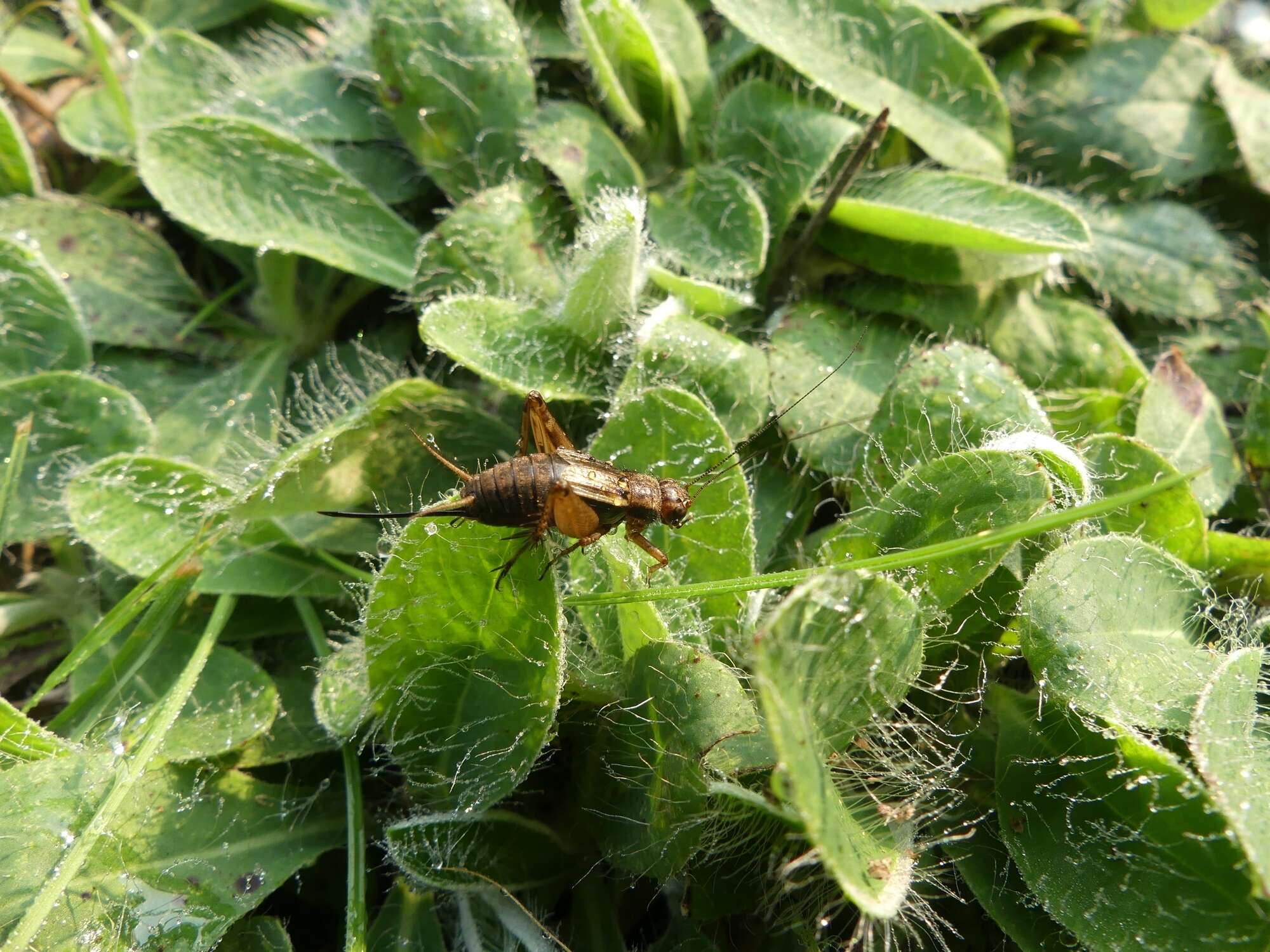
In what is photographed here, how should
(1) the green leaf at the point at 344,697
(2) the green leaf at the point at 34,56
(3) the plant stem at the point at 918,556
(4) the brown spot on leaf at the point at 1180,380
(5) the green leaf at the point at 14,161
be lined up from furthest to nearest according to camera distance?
(2) the green leaf at the point at 34,56 < (5) the green leaf at the point at 14,161 < (4) the brown spot on leaf at the point at 1180,380 < (1) the green leaf at the point at 344,697 < (3) the plant stem at the point at 918,556

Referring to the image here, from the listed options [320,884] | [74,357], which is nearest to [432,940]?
[320,884]

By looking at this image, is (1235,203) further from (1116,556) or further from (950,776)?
(950,776)

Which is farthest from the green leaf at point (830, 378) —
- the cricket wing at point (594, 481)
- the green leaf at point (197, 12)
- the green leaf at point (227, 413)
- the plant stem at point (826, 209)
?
the green leaf at point (197, 12)

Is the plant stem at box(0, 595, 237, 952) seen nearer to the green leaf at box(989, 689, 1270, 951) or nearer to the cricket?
the cricket

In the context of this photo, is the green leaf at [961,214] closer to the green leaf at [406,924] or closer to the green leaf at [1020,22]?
the green leaf at [1020,22]

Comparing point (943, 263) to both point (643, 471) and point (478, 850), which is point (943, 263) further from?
point (478, 850)

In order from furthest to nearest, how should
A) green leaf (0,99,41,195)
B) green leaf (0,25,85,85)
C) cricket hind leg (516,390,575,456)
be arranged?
green leaf (0,25,85,85), green leaf (0,99,41,195), cricket hind leg (516,390,575,456)

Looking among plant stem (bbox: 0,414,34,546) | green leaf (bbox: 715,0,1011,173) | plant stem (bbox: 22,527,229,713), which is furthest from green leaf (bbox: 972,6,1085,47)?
plant stem (bbox: 0,414,34,546)
